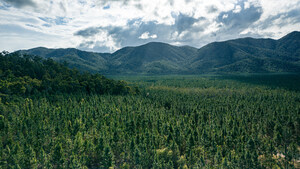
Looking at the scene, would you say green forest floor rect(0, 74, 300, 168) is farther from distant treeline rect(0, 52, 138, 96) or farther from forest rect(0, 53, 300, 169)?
distant treeline rect(0, 52, 138, 96)

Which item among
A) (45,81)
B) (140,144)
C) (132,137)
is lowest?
(140,144)

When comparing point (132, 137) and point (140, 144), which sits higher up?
point (132, 137)

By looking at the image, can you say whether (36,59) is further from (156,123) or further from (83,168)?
(83,168)

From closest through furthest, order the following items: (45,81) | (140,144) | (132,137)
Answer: (140,144) → (132,137) → (45,81)

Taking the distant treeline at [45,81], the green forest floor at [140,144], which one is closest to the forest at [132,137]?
the green forest floor at [140,144]

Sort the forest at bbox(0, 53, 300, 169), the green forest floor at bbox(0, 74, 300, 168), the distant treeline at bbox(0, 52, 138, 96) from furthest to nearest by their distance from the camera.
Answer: the distant treeline at bbox(0, 52, 138, 96)
the forest at bbox(0, 53, 300, 169)
the green forest floor at bbox(0, 74, 300, 168)

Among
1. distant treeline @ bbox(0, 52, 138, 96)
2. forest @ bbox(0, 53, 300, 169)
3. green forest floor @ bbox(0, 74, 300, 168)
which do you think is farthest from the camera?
distant treeline @ bbox(0, 52, 138, 96)

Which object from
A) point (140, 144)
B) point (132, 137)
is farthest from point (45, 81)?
point (140, 144)

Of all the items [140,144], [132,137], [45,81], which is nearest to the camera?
[140,144]

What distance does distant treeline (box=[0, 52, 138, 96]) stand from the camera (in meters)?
120

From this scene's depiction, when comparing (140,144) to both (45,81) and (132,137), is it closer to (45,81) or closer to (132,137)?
(132,137)

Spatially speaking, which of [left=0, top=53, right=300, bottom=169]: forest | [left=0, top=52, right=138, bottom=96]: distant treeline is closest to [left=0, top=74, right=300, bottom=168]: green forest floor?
[left=0, top=53, right=300, bottom=169]: forest

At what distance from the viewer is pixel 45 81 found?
5497 inches

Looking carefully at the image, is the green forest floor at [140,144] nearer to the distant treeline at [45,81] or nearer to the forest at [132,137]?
the forest at [132,137]
